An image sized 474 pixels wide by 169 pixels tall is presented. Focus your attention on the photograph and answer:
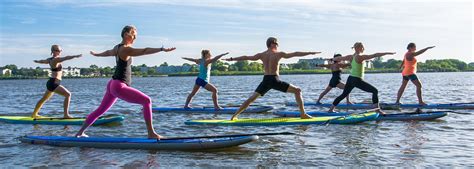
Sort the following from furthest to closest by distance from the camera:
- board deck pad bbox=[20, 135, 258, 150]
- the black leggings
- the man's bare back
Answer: the black leggings < the man's bare back < board deck pad bbox=[20, 135, 258, 150]

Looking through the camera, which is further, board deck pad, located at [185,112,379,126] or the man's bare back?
board deck pad, located at [185,112,379,126]

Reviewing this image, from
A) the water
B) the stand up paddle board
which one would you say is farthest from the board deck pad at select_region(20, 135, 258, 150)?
the stand up paddle board

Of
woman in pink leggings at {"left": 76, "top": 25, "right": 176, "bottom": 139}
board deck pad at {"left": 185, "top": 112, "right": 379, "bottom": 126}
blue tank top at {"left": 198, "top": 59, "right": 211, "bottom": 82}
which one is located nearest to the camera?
woman in pink leggings at {"left": 76, "top": 25, "right": 176, "bottom": 139}

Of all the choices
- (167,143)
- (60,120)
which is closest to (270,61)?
(167,143)

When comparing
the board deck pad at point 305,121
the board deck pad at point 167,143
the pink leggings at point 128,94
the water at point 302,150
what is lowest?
the water at point 302,150

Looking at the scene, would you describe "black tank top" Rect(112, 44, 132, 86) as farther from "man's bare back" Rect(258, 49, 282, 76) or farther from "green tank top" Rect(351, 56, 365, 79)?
"green tank top" Rect(351, 56, 365, 79)

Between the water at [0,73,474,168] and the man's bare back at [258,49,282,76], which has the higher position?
the man's bare back at [258,49,282,76]

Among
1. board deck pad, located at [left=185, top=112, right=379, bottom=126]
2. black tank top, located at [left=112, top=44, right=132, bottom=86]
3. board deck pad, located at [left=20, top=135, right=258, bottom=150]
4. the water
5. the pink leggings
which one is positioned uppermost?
black tank top, located at [left=112, top=44, right=132, bottom=86]

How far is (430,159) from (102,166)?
5.86 meters

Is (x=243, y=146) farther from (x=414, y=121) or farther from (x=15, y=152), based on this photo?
(x=414, y=121)

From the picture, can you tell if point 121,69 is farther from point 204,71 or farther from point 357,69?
point 204,71

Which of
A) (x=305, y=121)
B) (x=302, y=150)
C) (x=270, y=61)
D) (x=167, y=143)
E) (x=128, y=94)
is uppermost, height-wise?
(x=270, y=61)

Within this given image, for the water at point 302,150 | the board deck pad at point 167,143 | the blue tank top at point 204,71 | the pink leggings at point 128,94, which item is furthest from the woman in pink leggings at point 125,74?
the blue tank top at point 204,71

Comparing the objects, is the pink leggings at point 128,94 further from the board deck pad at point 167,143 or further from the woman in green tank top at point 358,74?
the woman in green tank top at point 358,74
